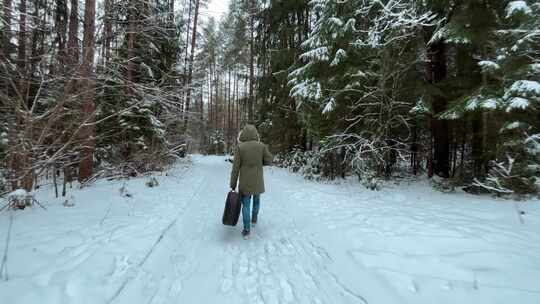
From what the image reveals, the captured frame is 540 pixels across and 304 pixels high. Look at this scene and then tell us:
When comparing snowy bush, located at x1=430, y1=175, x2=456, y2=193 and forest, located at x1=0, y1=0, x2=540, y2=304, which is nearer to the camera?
forest, located at x1=0, y1=0, x2=540, y2=304

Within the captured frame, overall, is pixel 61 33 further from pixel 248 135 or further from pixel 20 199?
pixel 248 135

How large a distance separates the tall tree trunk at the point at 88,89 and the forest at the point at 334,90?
0.16ft

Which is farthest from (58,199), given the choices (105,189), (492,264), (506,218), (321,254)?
(506,218)

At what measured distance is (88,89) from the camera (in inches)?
204

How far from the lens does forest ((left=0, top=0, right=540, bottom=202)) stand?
4.65 m

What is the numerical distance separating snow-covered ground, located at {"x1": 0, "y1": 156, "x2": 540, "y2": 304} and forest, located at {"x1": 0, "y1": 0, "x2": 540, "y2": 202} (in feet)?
4.89

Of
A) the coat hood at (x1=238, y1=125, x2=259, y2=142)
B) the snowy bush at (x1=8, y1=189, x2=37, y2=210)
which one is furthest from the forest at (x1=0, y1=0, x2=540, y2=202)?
the coat hood at (x1=238, y1=125, x2=259, y2=142)

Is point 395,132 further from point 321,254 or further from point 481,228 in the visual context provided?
point 321,254

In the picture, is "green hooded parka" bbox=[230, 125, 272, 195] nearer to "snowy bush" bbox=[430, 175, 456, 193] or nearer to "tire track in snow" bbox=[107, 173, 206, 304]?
"tire track in snow" bbox=[107, 173, 206, 304]

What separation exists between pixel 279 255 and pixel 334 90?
605 centimetres

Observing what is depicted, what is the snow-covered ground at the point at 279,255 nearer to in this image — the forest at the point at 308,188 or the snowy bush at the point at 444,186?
the forest at the point at 308,188

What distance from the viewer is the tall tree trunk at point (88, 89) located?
Answer: 4818 mm

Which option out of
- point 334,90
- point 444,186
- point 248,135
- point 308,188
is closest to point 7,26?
point 248,135

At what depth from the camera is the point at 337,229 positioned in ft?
14.2
